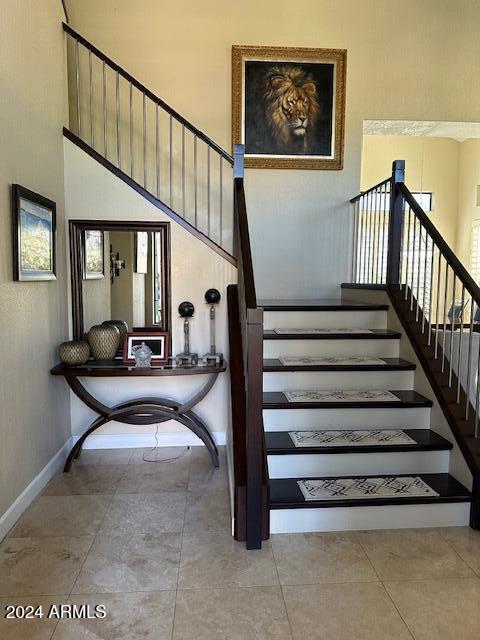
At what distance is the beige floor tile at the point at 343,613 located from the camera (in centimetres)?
175

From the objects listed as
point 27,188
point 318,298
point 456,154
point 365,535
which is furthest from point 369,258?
point 456,154

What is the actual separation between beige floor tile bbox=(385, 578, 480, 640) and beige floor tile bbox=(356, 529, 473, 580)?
2.2 inches

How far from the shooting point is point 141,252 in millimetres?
3613

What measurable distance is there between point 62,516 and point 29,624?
0.85 metres

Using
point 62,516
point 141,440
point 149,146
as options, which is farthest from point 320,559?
point 149,146

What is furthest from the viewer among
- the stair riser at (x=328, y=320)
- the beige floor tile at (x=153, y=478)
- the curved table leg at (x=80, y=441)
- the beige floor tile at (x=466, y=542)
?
the stair riser at (x=328, y=320)

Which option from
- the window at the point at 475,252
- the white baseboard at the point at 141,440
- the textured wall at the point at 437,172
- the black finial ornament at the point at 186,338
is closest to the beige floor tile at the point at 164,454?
the white baseboard at the point at 141,440

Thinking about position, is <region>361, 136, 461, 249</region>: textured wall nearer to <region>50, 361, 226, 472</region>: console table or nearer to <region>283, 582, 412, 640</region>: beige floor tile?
<region>50, 361, 226, 472</region>: console table

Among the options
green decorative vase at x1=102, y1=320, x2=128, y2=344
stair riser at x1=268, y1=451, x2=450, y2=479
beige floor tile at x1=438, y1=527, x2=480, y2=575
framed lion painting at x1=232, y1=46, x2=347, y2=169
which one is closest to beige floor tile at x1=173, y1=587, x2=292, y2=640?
stair riser at x1=268, y1=451, x2=450, y2=479

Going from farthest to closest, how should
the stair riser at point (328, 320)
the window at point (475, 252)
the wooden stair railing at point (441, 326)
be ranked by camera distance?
1. the window at point (475, 252)
2. the stair riser at point (328, 320)
3. the wooden stair railing at point (441, 326)

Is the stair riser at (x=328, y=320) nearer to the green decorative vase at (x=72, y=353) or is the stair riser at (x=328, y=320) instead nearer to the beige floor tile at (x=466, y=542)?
the green decorative vase at (x=72, y=353)

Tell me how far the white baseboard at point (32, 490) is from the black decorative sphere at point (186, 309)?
4.52ft

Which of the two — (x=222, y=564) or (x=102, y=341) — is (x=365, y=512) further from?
(x=102, y=341)

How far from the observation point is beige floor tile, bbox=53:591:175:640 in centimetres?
174
